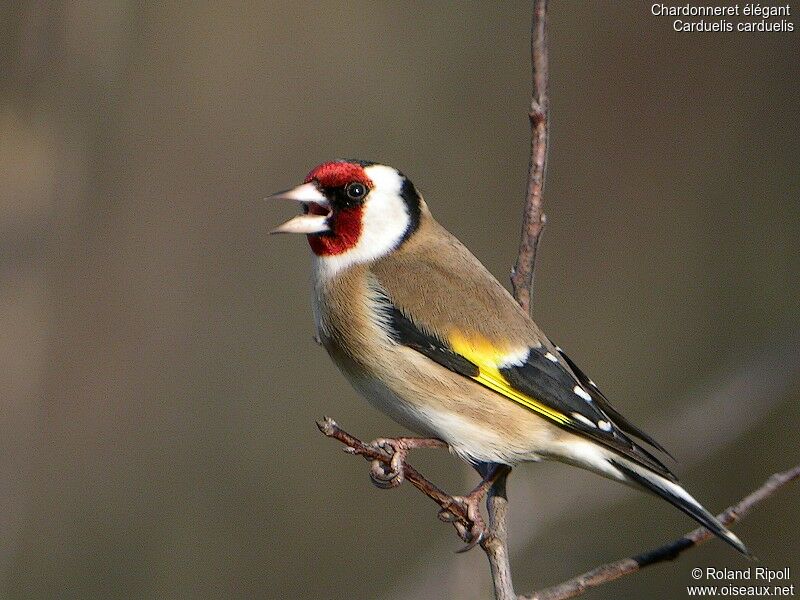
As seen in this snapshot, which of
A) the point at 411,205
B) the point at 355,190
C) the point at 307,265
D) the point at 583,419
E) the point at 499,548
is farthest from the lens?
the point at 307,265

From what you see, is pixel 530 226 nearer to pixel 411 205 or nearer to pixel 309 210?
pixel 411 205

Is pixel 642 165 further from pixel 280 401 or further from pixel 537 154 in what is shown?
pixel 537 154

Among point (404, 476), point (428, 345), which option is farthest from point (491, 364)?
point (404, 476)

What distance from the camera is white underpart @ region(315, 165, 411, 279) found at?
4.02 m

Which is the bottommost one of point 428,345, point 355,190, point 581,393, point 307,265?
point 581,393

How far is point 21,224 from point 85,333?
4.21 meters

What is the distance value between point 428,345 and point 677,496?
1018 mm

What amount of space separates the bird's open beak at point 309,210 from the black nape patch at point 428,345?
497 millimetres

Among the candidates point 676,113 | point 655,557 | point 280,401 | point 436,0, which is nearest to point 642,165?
point 676,113

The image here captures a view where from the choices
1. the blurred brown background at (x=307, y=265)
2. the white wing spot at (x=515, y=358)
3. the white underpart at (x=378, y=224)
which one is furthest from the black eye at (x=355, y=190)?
the blurred brown background at (x=307, y=265)

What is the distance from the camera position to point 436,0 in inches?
313

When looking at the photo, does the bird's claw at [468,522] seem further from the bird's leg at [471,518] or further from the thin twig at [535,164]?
the thin twig at [535,164]

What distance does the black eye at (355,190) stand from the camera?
13.3 ft

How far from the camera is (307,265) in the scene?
24.4ft
